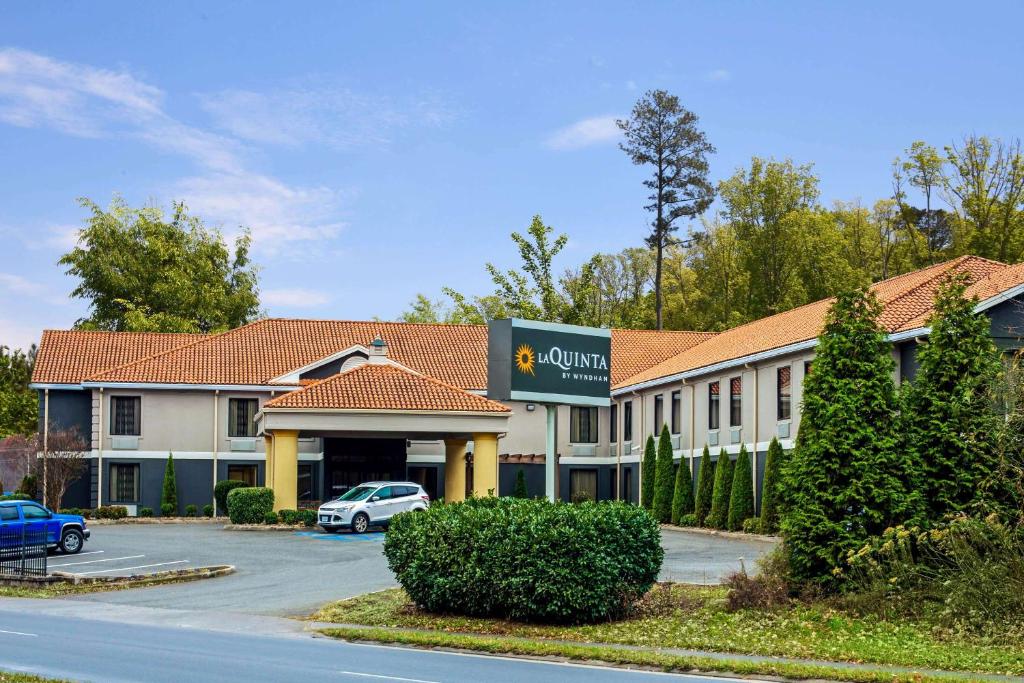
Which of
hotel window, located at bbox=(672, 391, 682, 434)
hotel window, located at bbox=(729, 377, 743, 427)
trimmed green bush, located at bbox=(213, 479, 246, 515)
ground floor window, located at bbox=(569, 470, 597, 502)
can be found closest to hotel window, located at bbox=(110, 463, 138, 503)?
trimmed green bush, located at bbox=(213, 479, 246, 515)

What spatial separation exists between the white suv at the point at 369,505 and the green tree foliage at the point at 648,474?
10086mm

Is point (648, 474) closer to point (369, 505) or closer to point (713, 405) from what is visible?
point (713, 405)

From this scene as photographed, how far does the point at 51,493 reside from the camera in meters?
50.4

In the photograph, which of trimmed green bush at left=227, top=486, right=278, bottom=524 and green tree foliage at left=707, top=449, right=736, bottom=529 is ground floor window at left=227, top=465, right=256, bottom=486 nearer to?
trimmed green bush at left=227, top=486, right=278, bottom=524

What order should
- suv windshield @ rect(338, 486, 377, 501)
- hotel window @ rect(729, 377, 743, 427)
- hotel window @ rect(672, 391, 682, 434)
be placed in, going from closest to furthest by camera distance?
suv windshield @ rect(338, 486, 377, 501), hotel window @ rect(729, 377, 743, 427), hotel window @ rect(672, 391, 682, 434)

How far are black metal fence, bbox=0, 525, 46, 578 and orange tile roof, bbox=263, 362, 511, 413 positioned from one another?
1154 centimetres

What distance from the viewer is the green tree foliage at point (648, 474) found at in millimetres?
48594

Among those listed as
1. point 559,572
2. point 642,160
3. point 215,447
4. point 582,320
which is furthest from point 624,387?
point 559,572

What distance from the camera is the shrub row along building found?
42406 millimetres

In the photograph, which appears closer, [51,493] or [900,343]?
[900,343]

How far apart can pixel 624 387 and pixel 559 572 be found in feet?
107

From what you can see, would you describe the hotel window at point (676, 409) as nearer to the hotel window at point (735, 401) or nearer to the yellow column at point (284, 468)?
the hotel window at point (735, 401)

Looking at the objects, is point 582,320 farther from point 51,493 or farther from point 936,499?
point 936,499

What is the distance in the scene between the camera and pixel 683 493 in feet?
149
